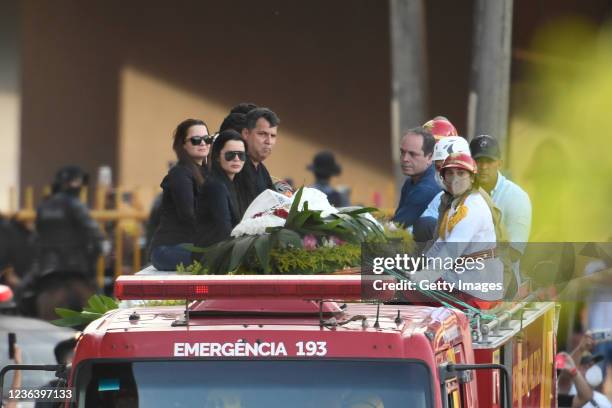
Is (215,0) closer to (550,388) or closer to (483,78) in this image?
(483,78)

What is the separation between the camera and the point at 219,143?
808cm

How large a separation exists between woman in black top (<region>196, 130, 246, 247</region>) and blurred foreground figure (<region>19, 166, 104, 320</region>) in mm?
8131

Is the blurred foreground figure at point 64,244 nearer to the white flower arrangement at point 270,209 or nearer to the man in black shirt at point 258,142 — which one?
the man in black shirt at point 258,142

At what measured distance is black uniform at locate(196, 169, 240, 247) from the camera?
25.4ft

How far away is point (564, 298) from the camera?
9.38 metres

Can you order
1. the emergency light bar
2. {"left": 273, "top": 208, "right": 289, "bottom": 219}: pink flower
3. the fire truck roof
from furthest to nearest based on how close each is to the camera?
{"left": 273, "top": 208, "right": 289, "bottom": 219}: pink flower → the emergency light bar → the fire truck roof

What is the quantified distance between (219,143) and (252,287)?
237cm

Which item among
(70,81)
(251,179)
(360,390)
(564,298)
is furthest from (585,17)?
(360,390)

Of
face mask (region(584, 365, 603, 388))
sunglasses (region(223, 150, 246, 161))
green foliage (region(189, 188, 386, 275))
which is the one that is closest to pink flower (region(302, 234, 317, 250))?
green foliage (region(189, 188, 386, 275))

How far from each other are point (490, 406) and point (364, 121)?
1545 centimetres

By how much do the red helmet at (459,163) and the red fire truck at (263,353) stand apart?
1.61 meters

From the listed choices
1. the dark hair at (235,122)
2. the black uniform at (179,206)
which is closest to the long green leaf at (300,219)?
the black uniform at (179,206)

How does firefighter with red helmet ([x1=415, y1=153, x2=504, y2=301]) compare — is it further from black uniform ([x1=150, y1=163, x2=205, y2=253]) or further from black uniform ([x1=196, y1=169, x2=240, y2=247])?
black uniform ([x1=150, y1=163, x2=205, y2=253])

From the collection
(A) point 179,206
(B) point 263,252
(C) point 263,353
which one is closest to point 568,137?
(A) point 179,206
